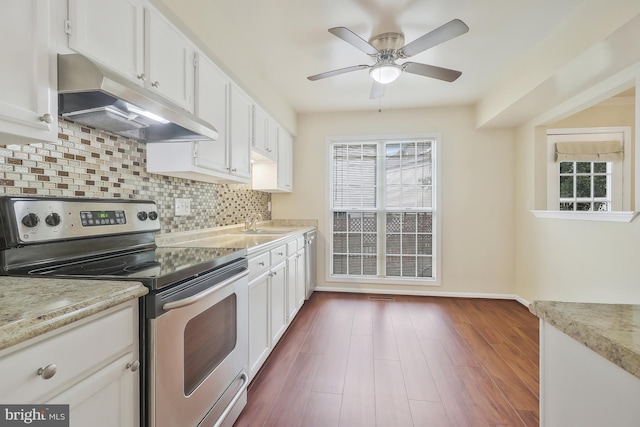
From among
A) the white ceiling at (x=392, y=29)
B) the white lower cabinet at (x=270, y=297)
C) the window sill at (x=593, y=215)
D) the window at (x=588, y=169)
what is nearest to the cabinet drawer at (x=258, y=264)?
the white lower cabinet at (x=270, y=297)

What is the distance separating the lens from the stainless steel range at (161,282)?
102 centimetres

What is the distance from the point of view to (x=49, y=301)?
0.74m

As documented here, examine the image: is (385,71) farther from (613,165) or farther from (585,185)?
(613,165)

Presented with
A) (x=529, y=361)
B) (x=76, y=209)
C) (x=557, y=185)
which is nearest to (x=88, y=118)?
(x=76, y=209)

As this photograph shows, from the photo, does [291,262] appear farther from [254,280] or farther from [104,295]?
[104,295]

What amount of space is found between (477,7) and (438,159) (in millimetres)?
2105

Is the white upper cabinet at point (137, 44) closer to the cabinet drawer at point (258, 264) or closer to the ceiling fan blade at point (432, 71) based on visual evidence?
the cabinet drawer at point (258, 264)

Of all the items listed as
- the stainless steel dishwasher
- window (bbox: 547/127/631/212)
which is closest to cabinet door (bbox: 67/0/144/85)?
the stainless steel dishwasher

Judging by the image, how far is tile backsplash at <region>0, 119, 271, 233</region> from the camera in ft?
3.96

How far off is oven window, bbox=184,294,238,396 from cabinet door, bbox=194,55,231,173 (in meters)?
0.92

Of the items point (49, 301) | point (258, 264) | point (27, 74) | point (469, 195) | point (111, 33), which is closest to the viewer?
point (49, 301)

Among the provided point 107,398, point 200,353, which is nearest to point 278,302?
point 200,353

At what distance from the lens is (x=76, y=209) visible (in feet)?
4.29

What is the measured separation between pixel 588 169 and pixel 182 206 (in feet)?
13.8
